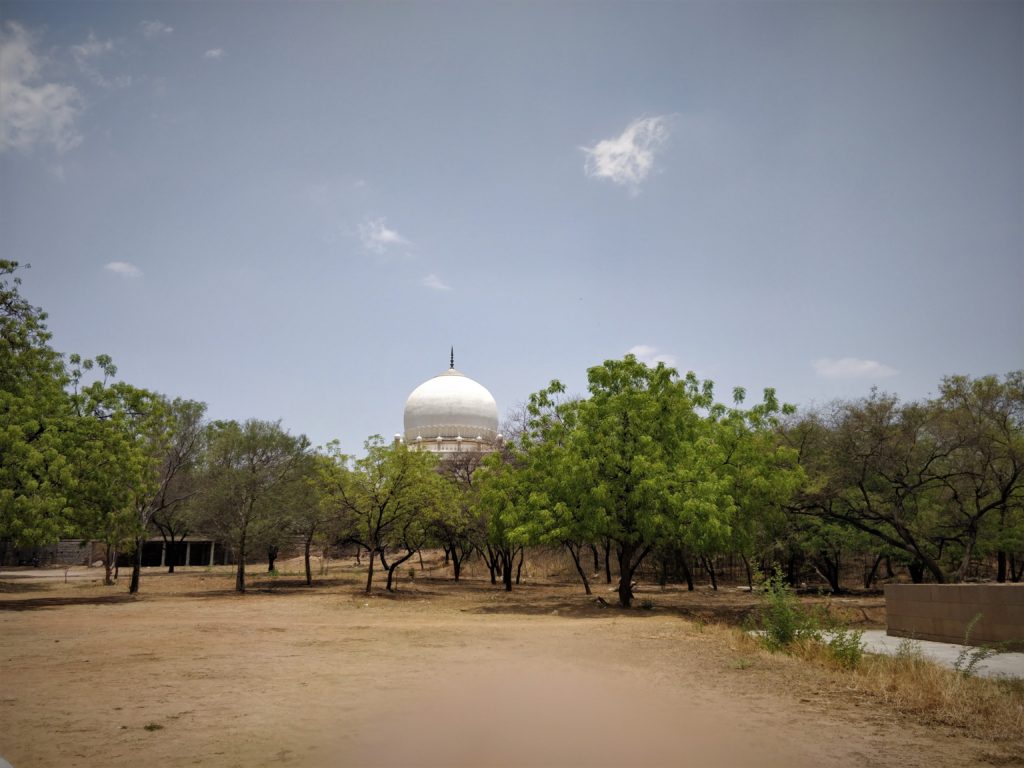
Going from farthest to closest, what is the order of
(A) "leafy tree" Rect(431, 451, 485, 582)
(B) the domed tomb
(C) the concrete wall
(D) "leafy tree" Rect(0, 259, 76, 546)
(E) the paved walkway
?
(B) the domed tomb
(A) "leafy tree" Rect(431, 451, 485, 582)
(D) "leafy tree" Rect(0, 259, 76, 546)
(C) the concrete wall
(E) the paved walkway

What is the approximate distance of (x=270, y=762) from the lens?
18.6 ft

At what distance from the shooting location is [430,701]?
25.8 feet

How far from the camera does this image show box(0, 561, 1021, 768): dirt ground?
19.6 feet

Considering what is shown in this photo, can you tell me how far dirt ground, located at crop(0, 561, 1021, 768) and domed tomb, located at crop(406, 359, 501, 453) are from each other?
4259 cm

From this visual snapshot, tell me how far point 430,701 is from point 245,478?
2419cm

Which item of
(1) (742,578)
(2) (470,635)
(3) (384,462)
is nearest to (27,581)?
(3) (384,462)

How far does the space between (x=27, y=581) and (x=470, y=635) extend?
31.7m

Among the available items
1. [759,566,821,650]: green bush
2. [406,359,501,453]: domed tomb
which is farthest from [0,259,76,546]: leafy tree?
[406,359,501,453]: domed tomb

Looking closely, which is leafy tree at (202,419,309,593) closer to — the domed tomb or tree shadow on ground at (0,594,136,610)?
A: tree shadow on ground at (0,594,136,610)

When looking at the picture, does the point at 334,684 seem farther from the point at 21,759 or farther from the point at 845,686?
the point at 845,686

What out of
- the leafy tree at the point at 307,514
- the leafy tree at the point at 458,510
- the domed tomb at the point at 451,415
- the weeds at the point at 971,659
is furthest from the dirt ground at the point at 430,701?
the domed tomb at the point at 451,415

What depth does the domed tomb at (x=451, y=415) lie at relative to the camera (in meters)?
Answer: 58.8

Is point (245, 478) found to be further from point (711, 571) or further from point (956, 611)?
point (956, 611)

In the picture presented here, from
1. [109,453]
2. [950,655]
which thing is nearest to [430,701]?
[950,655]
